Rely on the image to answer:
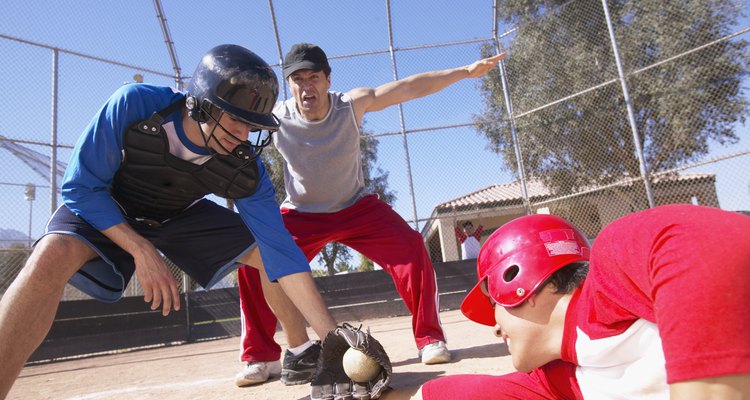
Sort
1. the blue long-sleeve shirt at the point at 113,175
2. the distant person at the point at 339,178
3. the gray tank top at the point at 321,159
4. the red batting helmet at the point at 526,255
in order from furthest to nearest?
1. the gray tank top at the point at 321,159
2. the distant person at the point at 339,178
3. the blue long-sleeve shirt at the point at 113,175
4. the red batting helmet at the point at 526,255

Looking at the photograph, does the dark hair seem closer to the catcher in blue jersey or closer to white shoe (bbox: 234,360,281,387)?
the catcher in blue jersey

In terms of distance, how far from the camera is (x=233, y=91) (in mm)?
2418

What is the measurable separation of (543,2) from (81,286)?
15.8 metres

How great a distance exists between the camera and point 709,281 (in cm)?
85

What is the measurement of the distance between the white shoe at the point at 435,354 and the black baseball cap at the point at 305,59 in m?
2.26

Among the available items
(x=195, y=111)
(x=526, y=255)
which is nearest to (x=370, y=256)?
(x=195, y=111)

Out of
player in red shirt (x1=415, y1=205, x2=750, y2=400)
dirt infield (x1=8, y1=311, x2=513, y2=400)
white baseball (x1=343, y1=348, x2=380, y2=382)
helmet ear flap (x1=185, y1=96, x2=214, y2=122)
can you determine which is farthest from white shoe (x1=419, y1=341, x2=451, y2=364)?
helmet ear flap (x1=185, y1=96, x2=214, y2=122)

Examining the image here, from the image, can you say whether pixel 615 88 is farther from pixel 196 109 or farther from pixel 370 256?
pixel 196 109

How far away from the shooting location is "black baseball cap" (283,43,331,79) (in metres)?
3.88

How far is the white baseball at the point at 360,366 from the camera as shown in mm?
2309

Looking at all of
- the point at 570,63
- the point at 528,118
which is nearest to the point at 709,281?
the point at 528,118

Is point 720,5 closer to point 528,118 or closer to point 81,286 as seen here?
point 528,118

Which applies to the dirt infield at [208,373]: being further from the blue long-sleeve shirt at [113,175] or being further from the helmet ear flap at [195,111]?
the helmet ear flap at [195,111]

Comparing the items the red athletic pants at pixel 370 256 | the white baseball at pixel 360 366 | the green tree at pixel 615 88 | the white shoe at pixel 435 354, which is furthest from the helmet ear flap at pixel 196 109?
the green tree at pixel 615 88
